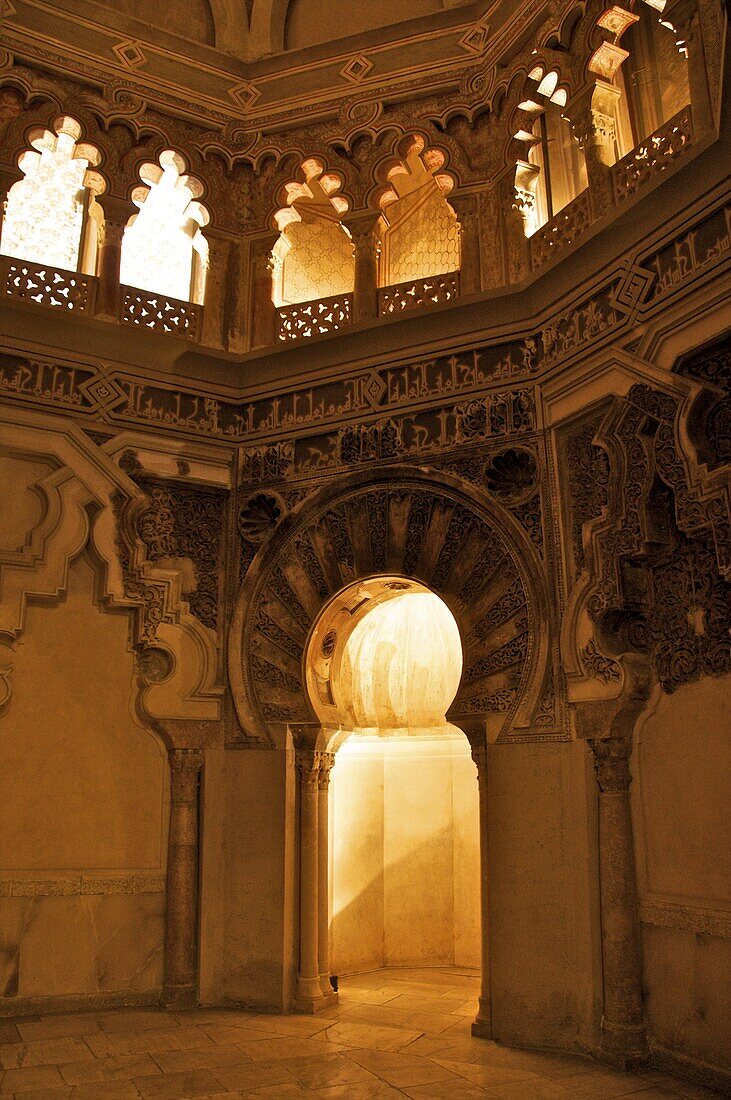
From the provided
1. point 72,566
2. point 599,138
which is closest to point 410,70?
point 599,138

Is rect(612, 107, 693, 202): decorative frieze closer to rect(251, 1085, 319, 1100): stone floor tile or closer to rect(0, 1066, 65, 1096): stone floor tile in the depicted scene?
rect(251, 1085, 319, 1100): stone floor tile

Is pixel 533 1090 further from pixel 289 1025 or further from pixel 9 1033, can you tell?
pixel 9 1033

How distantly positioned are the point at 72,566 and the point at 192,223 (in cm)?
317

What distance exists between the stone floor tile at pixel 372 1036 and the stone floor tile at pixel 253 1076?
0.62 m

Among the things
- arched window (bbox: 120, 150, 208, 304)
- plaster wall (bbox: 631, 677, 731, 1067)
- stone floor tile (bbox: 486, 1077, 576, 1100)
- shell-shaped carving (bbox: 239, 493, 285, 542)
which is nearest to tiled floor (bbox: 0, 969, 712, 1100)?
stone floor tile (bbox: 486, 1077, 576, 1100)

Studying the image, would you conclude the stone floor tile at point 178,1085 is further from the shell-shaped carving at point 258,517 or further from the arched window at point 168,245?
the arched window at point 168,245

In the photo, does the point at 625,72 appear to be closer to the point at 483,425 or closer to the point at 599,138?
the point at 599,138

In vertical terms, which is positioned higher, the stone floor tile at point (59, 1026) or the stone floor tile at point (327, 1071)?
the stone floor tile at point (59, 1026)

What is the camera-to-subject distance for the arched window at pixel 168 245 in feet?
23.9

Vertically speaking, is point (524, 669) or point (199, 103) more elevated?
point (199, 103)

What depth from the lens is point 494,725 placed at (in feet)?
18.2

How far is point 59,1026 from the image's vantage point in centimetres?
536

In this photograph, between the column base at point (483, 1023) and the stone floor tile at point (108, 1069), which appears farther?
the column base at point (483, 1023)

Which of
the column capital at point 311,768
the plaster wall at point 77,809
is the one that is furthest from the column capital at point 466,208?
the column capital at point 311,768
